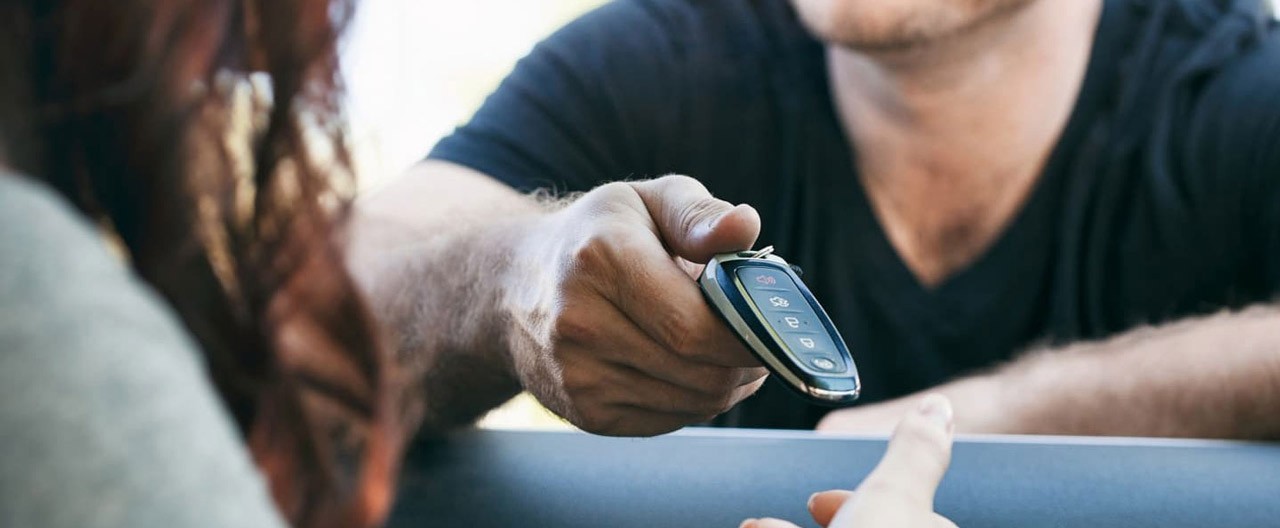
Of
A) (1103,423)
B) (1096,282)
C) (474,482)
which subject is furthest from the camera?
(1096,282)

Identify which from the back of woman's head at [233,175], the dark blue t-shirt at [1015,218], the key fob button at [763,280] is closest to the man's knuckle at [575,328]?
the key fob button at [763,280]

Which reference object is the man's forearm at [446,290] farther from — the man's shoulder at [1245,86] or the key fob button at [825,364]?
the man's shoulder at [1245,86]

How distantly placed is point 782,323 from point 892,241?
555 mm

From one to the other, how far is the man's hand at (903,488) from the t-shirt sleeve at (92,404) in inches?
9.3

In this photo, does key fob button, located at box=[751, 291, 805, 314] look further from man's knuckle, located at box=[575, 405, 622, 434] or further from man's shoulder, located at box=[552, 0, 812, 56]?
man's shoulder, located at box=[552, 0, 812, 56]

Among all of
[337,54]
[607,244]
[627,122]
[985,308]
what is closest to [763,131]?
[627,122]

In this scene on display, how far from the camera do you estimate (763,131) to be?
38.8 inches

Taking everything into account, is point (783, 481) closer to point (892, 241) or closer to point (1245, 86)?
point (892, 241)

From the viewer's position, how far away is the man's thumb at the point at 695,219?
47cm

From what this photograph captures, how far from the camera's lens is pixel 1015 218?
956 millimetres

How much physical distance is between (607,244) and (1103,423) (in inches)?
17.0


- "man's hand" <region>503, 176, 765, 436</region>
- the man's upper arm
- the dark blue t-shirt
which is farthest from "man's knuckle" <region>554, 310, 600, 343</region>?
the man's upper arm

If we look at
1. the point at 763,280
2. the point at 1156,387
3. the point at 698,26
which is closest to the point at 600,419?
the point at 763,280

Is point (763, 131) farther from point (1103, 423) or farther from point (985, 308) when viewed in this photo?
point (1103, 423)
